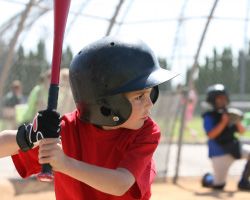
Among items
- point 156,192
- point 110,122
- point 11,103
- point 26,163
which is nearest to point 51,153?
point 110,122

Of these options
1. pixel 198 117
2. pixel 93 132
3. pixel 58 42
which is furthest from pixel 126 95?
pixel 198 117

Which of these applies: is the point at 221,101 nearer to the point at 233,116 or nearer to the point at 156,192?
the point at 233,116

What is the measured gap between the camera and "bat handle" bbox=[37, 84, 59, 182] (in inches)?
76.9

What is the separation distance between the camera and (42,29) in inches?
276

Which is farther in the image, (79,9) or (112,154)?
(79,9)

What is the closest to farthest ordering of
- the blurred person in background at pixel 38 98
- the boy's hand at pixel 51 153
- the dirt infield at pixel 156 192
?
the boy's hand at pixel 51 153
the dirt infield at pixel 156 192
the blurred person in background at pixel 38 98

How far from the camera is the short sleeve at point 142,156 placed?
7.36 feet

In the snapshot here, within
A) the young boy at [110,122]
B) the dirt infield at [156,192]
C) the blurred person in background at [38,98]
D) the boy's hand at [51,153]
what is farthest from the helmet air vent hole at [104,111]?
the blurred person in background at [38,98]

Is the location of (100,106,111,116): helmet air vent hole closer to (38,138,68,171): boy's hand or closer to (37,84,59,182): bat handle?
(37,84,59,182): bat handle

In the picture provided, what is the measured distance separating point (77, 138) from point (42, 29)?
188 inches

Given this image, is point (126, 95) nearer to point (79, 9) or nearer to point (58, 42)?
point (58, 42)

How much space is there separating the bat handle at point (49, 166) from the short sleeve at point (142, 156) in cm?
37

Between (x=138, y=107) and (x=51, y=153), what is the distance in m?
0.52

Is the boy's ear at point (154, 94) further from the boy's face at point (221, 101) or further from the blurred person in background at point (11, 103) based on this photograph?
the boy's face at point (221, 101)
